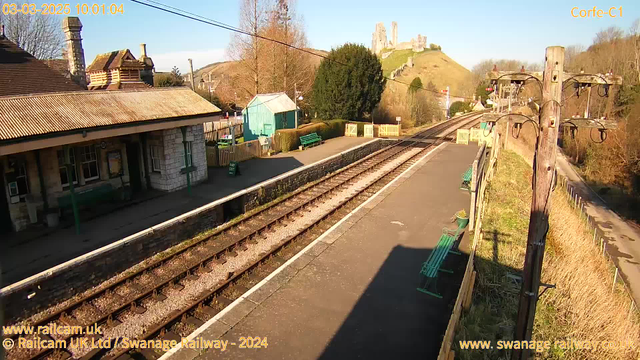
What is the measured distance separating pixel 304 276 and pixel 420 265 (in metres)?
2.88

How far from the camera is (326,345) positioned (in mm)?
6949

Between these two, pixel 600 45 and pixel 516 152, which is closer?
pixel 516 152

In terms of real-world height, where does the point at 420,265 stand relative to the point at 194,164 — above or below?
below

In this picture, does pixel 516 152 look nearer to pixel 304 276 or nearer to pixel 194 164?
pixel 194 164

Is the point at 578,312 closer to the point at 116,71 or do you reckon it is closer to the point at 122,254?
the point at 122,254

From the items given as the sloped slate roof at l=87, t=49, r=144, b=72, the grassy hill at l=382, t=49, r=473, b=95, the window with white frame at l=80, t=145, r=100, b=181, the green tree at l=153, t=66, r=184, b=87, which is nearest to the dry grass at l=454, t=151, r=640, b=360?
the window with white frame at l=80, t=145, r=100, b=181

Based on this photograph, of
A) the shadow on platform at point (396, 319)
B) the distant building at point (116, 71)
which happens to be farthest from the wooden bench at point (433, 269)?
the distant building at point (116, 71)

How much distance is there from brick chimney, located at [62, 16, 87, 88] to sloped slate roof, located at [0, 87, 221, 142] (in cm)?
395

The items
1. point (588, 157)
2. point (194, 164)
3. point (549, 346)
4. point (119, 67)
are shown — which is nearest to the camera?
point (549, 346)

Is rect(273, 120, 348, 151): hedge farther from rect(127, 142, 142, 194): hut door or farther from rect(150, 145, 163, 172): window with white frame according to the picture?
rect(127, 142, 142, 194): hut door

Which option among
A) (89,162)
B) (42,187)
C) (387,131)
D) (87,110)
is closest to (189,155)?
(89,162)

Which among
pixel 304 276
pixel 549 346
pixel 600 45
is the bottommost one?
pixel 549 346

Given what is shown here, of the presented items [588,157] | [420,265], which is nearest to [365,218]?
[420,265]

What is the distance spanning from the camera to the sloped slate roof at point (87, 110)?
10.9 metres
